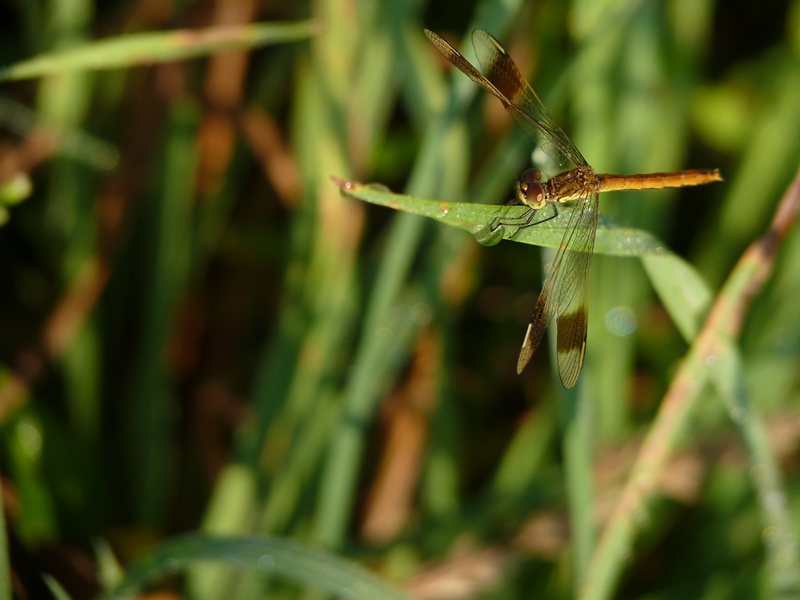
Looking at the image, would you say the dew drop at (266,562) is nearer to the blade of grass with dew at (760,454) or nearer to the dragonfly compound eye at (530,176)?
the blade of grass with dew at (760,454)

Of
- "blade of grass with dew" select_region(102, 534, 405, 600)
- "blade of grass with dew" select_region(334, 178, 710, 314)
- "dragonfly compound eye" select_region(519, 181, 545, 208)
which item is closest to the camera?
"blade of grass with dew" select_region(334, 178, 710, 314)

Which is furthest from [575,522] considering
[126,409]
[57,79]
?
[57,79]

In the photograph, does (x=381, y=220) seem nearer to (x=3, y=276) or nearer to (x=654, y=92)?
(x=654, y=92)

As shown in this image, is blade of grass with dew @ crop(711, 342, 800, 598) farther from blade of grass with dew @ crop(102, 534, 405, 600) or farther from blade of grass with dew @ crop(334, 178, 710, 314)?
blade of grass with dew @ crop(102, 534, 405, 600)

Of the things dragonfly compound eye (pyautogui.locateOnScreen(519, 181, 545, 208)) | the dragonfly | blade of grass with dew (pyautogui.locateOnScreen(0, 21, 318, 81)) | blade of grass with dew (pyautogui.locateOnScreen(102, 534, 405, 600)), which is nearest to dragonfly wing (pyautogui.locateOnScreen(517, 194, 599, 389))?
the dragonfly

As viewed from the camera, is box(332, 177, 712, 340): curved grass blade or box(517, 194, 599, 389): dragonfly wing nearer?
box(332, 177, 712, 340): curved grass blade

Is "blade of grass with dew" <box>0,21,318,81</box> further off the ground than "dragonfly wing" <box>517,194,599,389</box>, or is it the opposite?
"blade of grass with dew" <box>0,21,318,81</box>

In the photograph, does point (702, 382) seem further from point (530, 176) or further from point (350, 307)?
point (350, 307)
